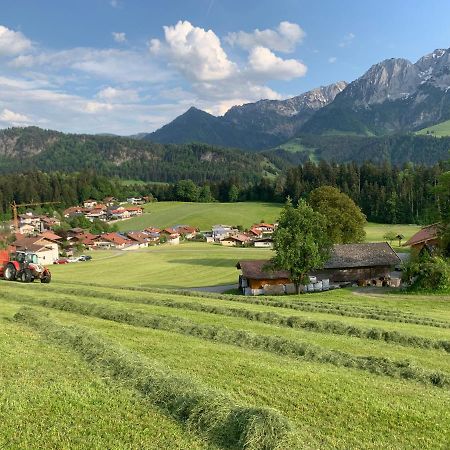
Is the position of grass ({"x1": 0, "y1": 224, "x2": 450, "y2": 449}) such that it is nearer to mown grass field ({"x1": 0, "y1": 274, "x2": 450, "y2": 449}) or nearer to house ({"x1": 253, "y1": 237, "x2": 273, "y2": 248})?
mown grass field ({"x1": 0, "y1": 274, "x2": 450, "y2": 449})

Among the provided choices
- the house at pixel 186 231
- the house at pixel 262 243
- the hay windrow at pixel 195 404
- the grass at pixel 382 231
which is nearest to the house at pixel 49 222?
the house at pixel 186 231

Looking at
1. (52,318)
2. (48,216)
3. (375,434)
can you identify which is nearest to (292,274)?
(52,318)

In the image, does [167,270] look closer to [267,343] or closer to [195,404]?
[267,343]

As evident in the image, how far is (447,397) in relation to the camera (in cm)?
1201

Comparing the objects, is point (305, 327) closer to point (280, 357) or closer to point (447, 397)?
point (280, 357)

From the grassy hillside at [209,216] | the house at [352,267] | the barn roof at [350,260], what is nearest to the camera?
the barn roof at [350,260]

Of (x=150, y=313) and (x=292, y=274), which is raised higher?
(x=150, y=313)

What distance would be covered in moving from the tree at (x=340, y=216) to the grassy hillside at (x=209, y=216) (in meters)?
90.7

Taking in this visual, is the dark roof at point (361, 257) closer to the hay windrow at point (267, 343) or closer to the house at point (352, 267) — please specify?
the house at point (352, 267)

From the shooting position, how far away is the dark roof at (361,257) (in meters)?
59.0

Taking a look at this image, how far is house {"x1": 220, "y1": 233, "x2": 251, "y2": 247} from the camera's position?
13400 cm

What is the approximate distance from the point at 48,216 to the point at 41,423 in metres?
203

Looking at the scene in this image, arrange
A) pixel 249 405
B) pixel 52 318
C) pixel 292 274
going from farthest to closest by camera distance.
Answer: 1. pixel 292 274
2. pixel 52 318
3. pixel 249 405

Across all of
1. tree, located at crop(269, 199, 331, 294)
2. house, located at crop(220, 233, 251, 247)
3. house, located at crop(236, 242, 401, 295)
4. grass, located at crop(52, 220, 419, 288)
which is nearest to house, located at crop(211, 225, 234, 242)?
house, located at crop(220, 233, 251, 247)
